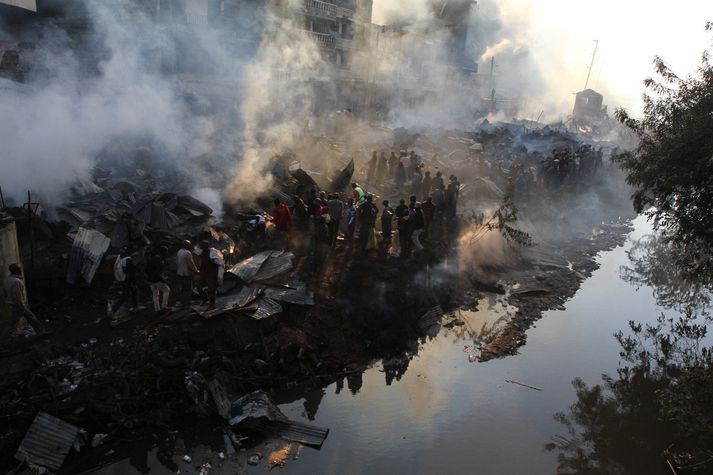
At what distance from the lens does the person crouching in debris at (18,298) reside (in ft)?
20.4

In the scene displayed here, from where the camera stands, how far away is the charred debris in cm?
566

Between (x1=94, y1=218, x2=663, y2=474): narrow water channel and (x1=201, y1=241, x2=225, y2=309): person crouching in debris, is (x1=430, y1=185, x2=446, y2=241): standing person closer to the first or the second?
(x1=94, y1=218, x2=663, y2=474): narrow water channel

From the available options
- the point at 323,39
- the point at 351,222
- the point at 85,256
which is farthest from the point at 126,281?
the point at 323,39

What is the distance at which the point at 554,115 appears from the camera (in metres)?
52.9

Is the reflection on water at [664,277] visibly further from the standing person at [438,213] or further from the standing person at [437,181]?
the standing person at [437,181]

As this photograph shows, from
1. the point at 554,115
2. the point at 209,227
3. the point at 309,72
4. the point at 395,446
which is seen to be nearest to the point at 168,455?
the point at 395,446

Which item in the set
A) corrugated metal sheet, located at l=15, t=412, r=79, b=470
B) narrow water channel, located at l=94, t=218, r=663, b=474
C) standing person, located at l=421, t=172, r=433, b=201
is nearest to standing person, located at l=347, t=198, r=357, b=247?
narrow water channel, located at l=94, t=218, r=663, b=474

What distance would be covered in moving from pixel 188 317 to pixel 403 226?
5137 millimetres

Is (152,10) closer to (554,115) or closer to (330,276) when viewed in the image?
(330,276)

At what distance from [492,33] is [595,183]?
43.8 m

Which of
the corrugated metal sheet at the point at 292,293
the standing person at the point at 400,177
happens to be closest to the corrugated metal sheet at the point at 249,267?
the corrugated metal sheet at the point at 292,293

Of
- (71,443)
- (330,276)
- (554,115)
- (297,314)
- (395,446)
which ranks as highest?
(554,115)

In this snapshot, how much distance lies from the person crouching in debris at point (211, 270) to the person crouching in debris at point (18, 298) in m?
2.24

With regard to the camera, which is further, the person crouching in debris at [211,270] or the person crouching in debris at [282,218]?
the person crouching in debris at [282,218]
